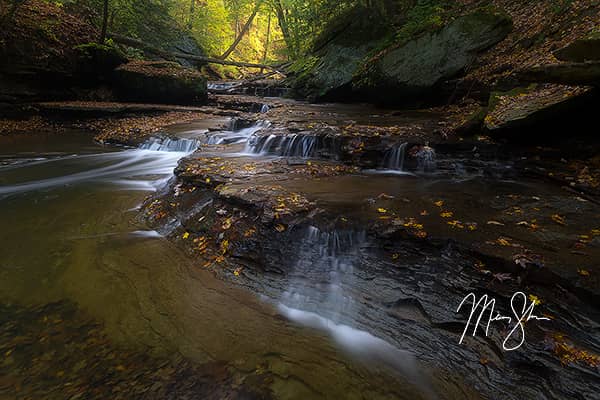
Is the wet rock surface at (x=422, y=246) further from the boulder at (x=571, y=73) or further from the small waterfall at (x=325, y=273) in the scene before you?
the boulder at (x=571, y=73)

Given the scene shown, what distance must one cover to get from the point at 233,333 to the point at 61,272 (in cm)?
242

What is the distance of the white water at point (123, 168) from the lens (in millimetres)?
6960

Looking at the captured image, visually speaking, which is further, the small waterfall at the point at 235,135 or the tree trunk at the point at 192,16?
the tree trunk at the point at 192,16

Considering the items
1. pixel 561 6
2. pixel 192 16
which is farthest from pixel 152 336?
pixel 192 16

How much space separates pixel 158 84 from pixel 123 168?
23.8 feet

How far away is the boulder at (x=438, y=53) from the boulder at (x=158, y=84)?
28.7ft

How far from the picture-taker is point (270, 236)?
399 cm

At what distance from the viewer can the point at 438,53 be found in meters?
9.79

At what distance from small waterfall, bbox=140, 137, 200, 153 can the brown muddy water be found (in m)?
5.14

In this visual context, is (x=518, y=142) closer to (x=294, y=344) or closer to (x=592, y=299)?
(x=592, y=299)

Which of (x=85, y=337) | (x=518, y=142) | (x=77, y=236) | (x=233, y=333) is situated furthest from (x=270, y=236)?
(x=518, y=142)

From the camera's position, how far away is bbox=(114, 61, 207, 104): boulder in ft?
44.3

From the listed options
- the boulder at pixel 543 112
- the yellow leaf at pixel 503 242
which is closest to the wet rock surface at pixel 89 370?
the yellow leaf at pixel 503 242

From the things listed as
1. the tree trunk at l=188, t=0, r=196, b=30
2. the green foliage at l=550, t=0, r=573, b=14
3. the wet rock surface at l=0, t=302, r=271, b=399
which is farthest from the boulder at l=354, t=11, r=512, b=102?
the tree trunk at l=188, t=0, r=196, b=30
